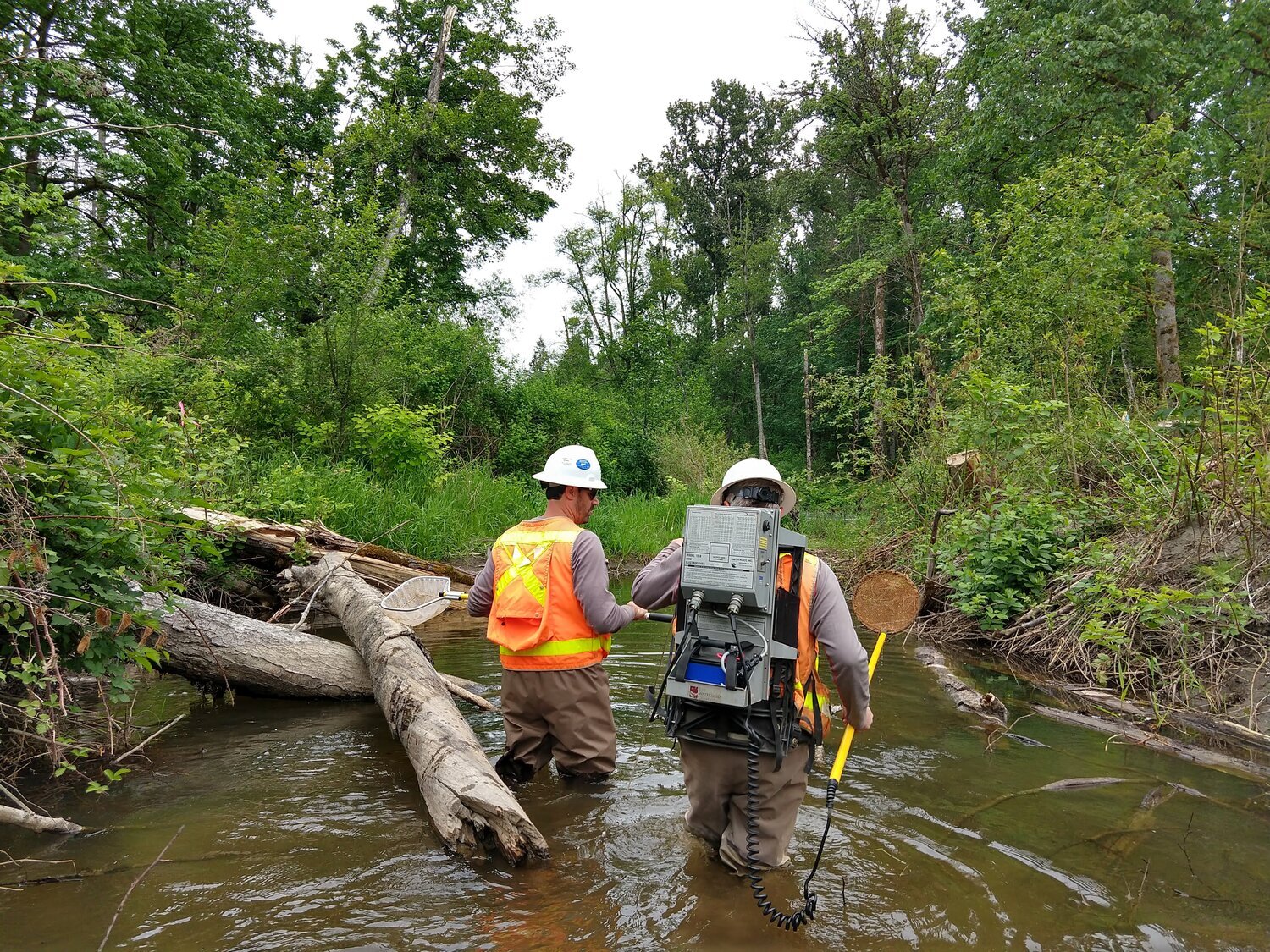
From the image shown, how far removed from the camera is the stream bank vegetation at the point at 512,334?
449 cm

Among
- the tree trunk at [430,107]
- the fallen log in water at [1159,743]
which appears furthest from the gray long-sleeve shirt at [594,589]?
the tree trunk at [430,107]

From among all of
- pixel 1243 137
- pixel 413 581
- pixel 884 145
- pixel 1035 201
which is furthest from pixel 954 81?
pixel 413 581

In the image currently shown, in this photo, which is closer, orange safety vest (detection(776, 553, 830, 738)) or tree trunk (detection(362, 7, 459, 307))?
orange safety vest (detection(776, 553, 830, 738))

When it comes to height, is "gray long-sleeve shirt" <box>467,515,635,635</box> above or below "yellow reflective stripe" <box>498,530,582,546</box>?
below

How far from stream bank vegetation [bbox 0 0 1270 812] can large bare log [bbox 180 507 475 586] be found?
36cm

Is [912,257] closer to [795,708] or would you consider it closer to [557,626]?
[557,626]

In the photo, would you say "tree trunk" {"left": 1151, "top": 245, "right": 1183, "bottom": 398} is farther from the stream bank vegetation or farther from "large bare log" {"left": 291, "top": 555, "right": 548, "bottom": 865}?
"large bare log" {"left": 291, "top": 555, "right": 548, "bottom": 865}

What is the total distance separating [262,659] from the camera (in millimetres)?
5965

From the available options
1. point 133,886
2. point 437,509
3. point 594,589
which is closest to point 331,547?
point 437,509

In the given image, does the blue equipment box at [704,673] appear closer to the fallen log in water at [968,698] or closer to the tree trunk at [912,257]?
the fallen log in water at [968,698]

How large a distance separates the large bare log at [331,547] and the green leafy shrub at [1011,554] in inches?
252

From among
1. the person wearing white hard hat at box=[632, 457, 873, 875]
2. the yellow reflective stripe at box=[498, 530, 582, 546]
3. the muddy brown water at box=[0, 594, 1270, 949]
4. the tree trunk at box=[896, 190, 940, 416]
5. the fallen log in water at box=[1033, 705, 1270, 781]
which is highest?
the tree trunk at box=[896, 190, 940, 416]

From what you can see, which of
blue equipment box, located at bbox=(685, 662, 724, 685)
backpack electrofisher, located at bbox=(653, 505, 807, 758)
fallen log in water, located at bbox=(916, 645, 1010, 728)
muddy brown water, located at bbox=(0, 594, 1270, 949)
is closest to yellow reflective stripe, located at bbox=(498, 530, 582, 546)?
backpack electrofisher, located at bbox=(653, 505, 807, 758)

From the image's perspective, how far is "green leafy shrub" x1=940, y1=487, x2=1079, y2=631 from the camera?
794 centimetres
